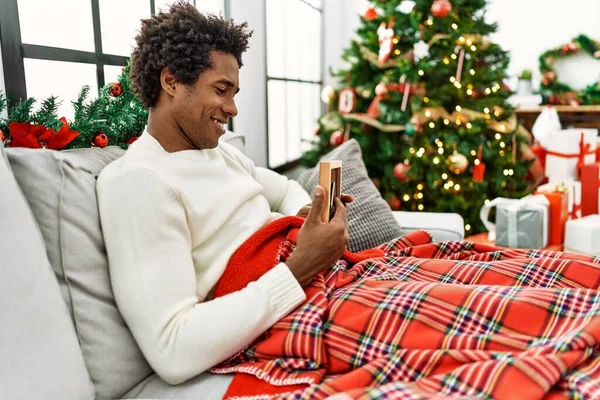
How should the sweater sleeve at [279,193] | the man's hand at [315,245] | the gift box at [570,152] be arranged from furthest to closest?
the gift box at [570,152]
the sweater sleeve at [279,193]
the man's hand at [315,245]

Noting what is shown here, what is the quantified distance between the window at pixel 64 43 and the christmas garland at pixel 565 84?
12.7ft

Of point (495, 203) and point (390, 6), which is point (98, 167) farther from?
point (390, 6)

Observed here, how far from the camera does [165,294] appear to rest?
2.99ft

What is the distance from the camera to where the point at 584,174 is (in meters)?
3.00

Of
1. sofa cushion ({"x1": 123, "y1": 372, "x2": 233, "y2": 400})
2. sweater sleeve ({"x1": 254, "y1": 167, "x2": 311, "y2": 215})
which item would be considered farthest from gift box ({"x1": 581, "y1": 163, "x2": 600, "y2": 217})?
sofa cushion ({"x1": 123, "y1": 372, "x2": 233, "y2": 400})

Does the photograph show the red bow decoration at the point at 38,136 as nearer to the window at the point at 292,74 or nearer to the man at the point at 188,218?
the man at the point at 188,218

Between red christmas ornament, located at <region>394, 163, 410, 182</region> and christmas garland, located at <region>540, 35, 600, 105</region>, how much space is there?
2.30m

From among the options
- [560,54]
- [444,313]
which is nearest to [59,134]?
[444,313]

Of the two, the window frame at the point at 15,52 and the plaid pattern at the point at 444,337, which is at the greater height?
the window frame at the point at 15,52

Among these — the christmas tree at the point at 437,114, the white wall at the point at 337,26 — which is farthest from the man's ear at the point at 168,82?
the white wall at the point at 337,26

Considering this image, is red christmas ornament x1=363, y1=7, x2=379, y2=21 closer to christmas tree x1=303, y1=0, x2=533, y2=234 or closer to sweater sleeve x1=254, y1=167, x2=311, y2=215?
christmas tree x1=303, y1=0, x2=533, y2=234

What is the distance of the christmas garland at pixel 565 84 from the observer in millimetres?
4656

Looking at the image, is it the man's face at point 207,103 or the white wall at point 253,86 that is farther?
the white wall at point 253,86

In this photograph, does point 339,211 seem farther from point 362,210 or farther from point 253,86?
point 253,86
